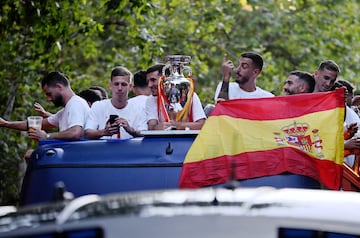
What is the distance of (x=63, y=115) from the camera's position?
39.3ft

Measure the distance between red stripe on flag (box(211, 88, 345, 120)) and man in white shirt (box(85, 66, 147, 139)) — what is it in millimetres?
1848

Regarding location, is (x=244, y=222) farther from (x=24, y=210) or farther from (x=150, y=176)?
(x=150, y=176)

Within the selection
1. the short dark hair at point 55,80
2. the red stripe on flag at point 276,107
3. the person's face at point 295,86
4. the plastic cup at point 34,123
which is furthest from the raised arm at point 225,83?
the red stripe on flag at point 276,107

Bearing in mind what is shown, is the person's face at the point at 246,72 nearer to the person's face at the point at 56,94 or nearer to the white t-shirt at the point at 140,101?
the white t-shirt at the point at 140,101

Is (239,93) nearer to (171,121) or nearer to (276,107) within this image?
(171,121)

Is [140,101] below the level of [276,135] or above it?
above

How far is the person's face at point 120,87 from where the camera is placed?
1181 cm

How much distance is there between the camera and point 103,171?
882 centimetres

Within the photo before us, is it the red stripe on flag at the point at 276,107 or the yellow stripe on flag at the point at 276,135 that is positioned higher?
the red stripe on flag at the point at 276,107

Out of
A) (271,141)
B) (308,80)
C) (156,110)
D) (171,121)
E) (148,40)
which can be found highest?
(148,40)

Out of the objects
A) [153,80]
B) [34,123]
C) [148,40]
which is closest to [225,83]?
[153,80]

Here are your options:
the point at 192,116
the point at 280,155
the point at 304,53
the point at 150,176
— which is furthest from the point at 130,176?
the point at 304,53

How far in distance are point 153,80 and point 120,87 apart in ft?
1.57

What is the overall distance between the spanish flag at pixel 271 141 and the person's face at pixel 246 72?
304 cm
